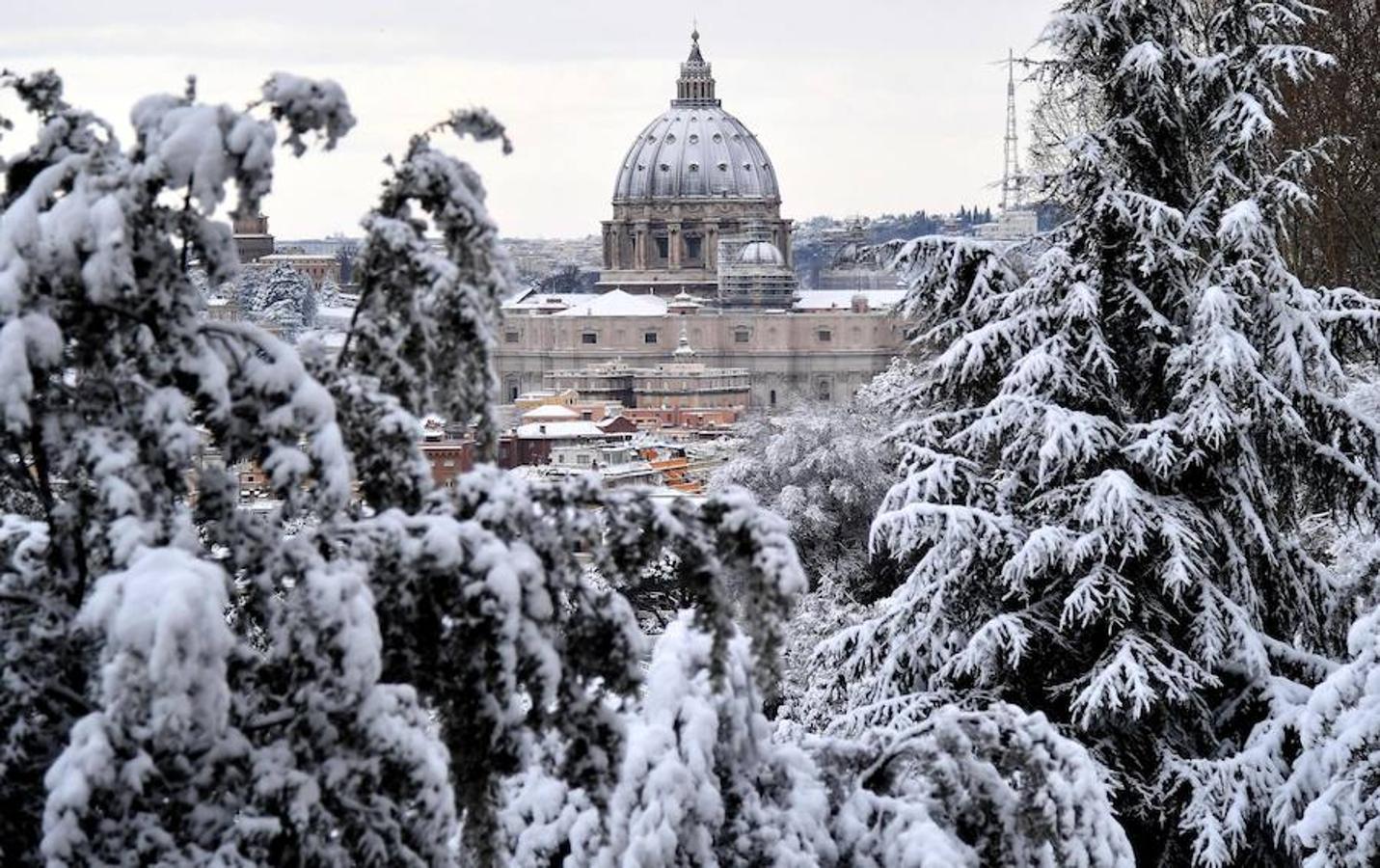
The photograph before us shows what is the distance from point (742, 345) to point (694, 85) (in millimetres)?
20408

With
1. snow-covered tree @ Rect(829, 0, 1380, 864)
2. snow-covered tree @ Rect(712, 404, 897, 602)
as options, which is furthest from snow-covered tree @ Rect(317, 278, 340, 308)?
snow-covered tree @ Rect(829, 0, 1380, 864)

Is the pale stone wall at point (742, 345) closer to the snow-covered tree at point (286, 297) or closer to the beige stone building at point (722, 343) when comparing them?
the beige stone building at point (722, 343)

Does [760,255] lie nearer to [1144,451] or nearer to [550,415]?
[550,415]

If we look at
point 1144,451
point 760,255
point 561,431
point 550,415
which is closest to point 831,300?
point 760,255

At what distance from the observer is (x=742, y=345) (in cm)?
10962

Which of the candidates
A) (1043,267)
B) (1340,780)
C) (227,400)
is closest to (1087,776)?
(1340,780)

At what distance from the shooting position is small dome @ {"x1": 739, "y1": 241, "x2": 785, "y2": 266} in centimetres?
11350

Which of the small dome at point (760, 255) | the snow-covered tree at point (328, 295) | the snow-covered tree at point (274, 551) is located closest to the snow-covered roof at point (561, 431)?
the snow-covered tree at point (328, 295)

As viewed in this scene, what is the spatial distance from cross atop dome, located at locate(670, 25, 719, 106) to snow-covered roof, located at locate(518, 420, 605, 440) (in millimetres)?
55817

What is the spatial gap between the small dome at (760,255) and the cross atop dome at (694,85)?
1183cm

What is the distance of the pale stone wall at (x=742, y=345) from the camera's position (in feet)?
359

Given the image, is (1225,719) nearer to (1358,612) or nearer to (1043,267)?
(1358,612)

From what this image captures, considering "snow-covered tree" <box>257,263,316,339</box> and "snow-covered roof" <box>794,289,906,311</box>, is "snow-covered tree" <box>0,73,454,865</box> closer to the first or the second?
"snow-covered tree" <box>257,263,316,339</box>

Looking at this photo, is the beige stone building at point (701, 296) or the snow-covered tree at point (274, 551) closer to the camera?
the snow-covered tree at point (274, 551)
